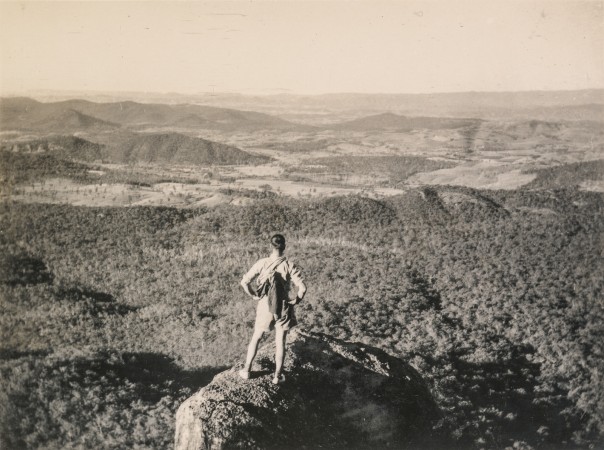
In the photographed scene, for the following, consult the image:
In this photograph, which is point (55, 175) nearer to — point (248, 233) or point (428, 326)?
point (248, 233)

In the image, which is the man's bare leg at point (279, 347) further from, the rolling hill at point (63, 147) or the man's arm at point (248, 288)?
the rolling hill at point (63, 147)

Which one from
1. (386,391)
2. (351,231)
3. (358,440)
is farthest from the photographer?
(351,231)

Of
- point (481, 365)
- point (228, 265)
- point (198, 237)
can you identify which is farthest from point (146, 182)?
point (481, 365)

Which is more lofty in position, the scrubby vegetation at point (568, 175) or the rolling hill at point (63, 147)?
the rolling hill at point (63, 147)

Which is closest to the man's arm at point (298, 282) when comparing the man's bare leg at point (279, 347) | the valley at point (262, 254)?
the man's bare leg at point (279, 347)

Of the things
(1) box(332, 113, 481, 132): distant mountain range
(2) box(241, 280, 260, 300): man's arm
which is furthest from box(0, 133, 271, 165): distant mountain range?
(2) box(241, 280, 260, 300): man's arm

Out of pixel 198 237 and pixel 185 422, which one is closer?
pixel 185 422
